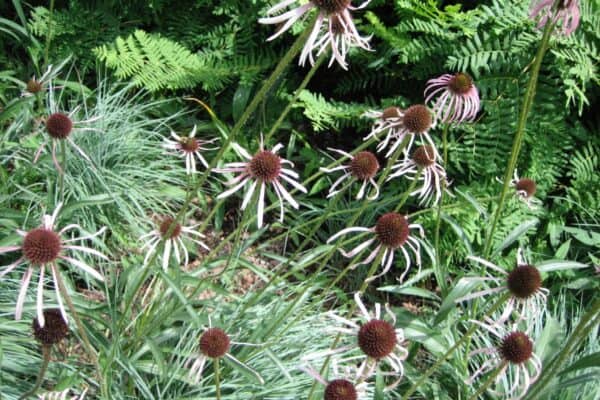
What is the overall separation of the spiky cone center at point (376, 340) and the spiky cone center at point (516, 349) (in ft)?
0.78

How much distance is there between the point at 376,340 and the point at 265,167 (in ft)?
1.32

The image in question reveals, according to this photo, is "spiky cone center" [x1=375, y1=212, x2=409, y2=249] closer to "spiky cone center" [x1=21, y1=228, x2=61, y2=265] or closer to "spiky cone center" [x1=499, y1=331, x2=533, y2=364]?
"spiky cone center" [x1=499, y1=331, x2=533, y2=364]

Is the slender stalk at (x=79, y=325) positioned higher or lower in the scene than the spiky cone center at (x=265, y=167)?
lower

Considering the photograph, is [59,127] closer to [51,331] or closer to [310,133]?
[51,331]

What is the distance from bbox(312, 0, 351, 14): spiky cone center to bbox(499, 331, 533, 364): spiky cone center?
2.43ft

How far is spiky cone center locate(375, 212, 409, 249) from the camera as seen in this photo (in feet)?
4.51

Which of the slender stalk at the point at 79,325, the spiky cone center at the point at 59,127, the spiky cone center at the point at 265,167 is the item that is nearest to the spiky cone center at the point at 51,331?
the slender stalk at the point at 79,325

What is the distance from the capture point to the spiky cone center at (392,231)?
54.1 inches

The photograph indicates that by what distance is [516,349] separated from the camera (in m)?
1.31

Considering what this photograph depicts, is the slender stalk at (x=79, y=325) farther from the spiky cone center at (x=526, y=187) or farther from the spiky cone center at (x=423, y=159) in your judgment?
the spiky cone center at (x=526, y=187)

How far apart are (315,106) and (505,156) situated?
771 millimetres

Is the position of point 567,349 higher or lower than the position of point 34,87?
lower

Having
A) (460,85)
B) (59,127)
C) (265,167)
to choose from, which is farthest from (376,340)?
(59,127)

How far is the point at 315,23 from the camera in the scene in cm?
99
